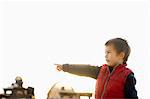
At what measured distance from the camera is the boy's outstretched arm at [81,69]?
54.4 inches

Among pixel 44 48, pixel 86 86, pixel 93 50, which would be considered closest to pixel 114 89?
pixel 86 86

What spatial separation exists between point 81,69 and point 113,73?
134mm

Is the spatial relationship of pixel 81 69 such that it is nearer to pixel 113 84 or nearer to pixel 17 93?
pixel 113 84

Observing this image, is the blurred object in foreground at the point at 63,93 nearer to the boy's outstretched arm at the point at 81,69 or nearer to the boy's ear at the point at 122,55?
the boy's outstretched arm at the point at 81,69

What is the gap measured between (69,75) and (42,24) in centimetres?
30

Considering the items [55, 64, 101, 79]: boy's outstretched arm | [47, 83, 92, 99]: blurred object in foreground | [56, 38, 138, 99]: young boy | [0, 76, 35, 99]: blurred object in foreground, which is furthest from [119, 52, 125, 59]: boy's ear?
[0, 76, 35, 99]: blurred object in foreground

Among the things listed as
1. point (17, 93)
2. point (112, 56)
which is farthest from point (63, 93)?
point (112, 56)

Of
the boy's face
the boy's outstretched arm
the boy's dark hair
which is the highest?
the boy's dark hair

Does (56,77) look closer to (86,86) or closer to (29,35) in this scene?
(86,86)

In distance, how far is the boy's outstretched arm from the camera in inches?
54.4

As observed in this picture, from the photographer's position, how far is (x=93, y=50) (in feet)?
5.32

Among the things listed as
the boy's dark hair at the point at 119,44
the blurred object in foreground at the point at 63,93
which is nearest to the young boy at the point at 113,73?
the boy's dark hair at the point at 119,44

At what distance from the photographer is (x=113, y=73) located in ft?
4.45

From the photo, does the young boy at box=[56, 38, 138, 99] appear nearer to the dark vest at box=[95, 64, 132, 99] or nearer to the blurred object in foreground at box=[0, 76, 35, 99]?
the dark vest at box=[95, 64, 132, 99]
